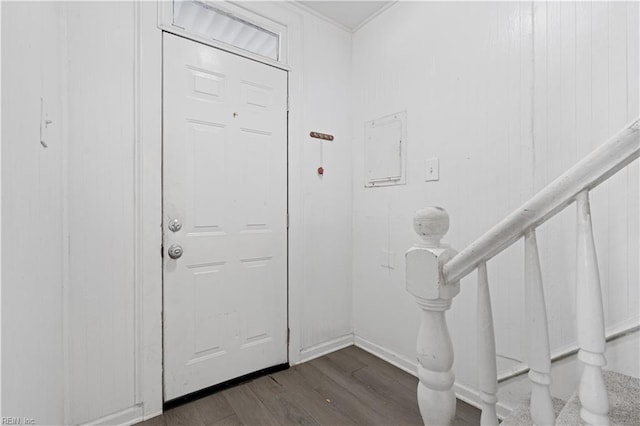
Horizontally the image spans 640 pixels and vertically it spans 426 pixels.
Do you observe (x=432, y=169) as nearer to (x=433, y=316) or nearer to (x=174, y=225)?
(x=433, y=316)

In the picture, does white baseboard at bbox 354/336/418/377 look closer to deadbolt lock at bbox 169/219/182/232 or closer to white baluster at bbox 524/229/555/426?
white baluster at bbox 524/229/555/426

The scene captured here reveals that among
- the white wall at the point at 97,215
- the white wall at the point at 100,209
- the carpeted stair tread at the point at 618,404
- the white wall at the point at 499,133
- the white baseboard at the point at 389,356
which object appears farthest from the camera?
the white baseboard at the point at 389,356

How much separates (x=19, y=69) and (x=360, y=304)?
2.29m

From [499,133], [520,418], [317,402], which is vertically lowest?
[317,402]

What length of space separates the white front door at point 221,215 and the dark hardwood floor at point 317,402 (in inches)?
4.8

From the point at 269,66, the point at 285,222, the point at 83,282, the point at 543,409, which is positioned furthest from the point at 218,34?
the point at 543,409

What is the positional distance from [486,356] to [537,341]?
150mm

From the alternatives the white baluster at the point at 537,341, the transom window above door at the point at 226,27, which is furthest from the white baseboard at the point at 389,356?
the transom window above door at the point at 226,27

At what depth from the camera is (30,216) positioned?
2.62ft

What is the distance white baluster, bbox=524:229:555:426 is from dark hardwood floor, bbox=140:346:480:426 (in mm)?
1015

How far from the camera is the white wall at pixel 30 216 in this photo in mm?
624

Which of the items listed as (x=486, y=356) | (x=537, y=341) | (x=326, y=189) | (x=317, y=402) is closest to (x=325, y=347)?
(x=317, y=402)

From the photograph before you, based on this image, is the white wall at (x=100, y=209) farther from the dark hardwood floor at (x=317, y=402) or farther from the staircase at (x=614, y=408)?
the staircase at (x=614, y=408)

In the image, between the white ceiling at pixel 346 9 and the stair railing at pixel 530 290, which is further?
the white ceiling at pixel 346 9
